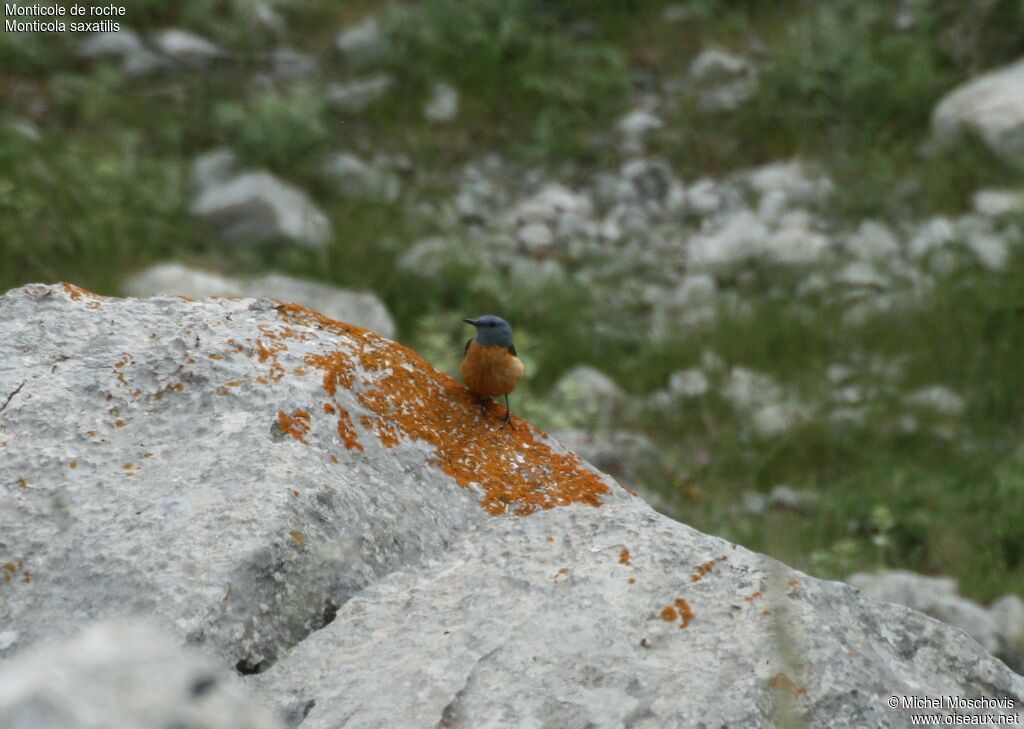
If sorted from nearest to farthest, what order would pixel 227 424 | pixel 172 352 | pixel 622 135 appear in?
pixel 227 424
pixel 172 352
pixel 622 135

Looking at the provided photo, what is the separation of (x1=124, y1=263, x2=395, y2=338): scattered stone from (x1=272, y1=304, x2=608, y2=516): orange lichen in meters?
3.28

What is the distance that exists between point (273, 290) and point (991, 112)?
6286mm

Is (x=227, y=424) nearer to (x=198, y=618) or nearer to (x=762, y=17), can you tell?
(x=198, y=618)

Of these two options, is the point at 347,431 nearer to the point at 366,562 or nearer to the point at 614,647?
the point at 366,562

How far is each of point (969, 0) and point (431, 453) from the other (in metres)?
8.93

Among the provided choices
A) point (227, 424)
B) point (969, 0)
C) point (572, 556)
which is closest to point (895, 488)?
point (572, 556)

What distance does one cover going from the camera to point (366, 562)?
2.49 metres

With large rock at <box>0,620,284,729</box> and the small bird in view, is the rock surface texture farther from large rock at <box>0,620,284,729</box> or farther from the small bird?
large rock at <box>0,620,284,729</box>

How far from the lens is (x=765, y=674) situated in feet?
6.81

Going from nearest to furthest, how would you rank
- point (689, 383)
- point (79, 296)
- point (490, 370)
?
point (79, 296) → point (490, 370) → point (689, 383)

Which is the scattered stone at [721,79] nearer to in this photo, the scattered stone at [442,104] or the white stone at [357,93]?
the scattered stone at [442,104]

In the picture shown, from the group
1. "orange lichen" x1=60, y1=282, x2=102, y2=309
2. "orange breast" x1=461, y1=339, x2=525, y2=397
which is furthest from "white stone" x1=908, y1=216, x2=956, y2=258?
"orange lichen" x1=60, y1=282, x2=102, y2=309

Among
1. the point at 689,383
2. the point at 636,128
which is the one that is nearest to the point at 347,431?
the point at 689,383

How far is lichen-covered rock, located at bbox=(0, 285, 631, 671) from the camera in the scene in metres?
2.21
